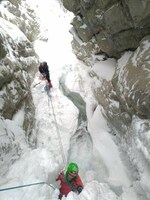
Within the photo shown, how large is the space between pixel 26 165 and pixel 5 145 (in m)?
0.79

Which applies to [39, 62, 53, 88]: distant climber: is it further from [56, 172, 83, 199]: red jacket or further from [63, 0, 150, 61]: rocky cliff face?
[56, 172, 83, 199]: red jacket

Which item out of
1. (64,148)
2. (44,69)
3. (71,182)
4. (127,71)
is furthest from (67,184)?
(44,69)

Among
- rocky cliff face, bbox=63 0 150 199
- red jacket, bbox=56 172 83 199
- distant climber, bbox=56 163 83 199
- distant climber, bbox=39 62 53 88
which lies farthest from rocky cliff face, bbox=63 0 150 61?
red jacket, bbox=56 172 83 199

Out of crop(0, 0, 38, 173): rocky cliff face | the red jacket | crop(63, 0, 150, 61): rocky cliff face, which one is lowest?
the red jacket

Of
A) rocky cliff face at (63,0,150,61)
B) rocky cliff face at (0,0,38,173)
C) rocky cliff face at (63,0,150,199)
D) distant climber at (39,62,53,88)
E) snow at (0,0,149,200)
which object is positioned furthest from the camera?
distant climber at (39,62,53,88)

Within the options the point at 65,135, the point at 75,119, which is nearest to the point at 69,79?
the point at 75,119

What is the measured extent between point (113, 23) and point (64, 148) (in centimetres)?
405

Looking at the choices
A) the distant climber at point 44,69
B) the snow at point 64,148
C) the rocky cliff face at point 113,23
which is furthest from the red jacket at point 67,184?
the distant climber at point 44,69

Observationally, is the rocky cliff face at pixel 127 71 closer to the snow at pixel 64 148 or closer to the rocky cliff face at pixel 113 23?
the rocky cliff face at pixel 113 23

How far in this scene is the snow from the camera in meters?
5.33

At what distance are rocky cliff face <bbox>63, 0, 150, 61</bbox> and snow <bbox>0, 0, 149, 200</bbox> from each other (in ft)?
1.91

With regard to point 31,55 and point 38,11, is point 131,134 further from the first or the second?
point 38,11

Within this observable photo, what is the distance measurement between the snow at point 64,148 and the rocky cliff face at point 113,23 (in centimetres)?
58

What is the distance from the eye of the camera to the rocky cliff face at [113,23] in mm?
5975
